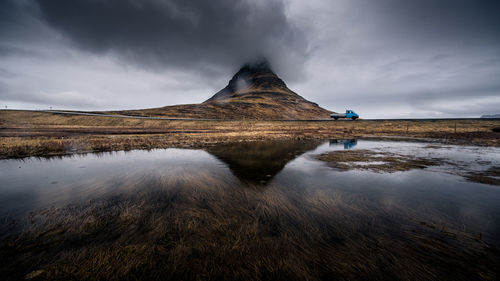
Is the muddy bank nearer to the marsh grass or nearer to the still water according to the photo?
the still water

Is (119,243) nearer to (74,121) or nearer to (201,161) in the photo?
(201,161)

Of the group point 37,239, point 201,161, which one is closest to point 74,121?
point 201,161

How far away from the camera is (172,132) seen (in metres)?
31.4

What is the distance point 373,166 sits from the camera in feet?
36.1

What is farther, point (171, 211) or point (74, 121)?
point (74, 121)

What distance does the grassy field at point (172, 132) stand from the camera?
17228 millimetres

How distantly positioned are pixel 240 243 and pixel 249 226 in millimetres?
735

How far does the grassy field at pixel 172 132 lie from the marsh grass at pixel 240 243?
1402 cm

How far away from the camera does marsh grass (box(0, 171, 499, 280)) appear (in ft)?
10.9

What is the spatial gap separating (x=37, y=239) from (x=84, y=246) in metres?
1.35

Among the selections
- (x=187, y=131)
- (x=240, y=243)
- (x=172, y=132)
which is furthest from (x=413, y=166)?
(x=187, y=131)

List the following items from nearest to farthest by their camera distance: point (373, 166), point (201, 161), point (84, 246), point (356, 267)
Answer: point (356, 267), point (84, 246), point (373, 166), point (201, 161)

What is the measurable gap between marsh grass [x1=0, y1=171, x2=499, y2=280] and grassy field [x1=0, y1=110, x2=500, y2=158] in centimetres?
1402

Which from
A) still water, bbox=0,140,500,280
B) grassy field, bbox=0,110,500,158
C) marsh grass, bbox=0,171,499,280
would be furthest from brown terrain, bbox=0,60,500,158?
marsh grass, bbox=0,171,499,280
